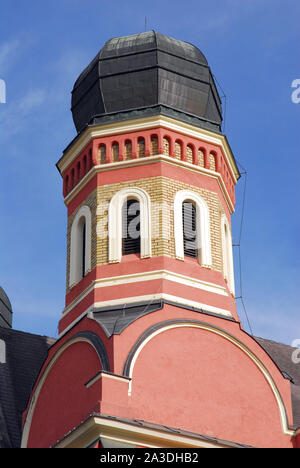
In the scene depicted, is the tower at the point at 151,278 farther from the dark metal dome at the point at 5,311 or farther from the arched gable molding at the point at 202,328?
the dark metal dome at the point at 5,311

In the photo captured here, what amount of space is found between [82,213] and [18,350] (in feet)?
13.4

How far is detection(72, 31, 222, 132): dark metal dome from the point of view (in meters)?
24.0

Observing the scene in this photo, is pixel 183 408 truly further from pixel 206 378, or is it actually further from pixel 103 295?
pixel 103 295

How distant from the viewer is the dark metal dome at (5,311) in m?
30.6

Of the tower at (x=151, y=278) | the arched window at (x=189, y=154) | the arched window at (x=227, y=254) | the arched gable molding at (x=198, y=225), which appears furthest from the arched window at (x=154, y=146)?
the arched window at (x=227, y=254)

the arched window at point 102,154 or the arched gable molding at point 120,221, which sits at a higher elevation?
the arched window at point 102,154

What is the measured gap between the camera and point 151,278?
21.7 meters

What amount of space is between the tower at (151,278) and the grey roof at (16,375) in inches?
28.4

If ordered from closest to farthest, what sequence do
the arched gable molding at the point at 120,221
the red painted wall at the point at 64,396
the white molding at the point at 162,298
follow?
the red painted wall at the point at 64,396, the white molding at the point at 162,298, the arched gable molding at the point at 120,221

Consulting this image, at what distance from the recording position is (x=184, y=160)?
2339 centimetres

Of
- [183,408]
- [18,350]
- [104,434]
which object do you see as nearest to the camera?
[104,434]

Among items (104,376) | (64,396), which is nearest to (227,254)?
(64,396)

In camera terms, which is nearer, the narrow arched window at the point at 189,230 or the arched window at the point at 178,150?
the narrow arched window at the point at 189,230

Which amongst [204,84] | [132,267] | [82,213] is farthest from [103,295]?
[204,84]
